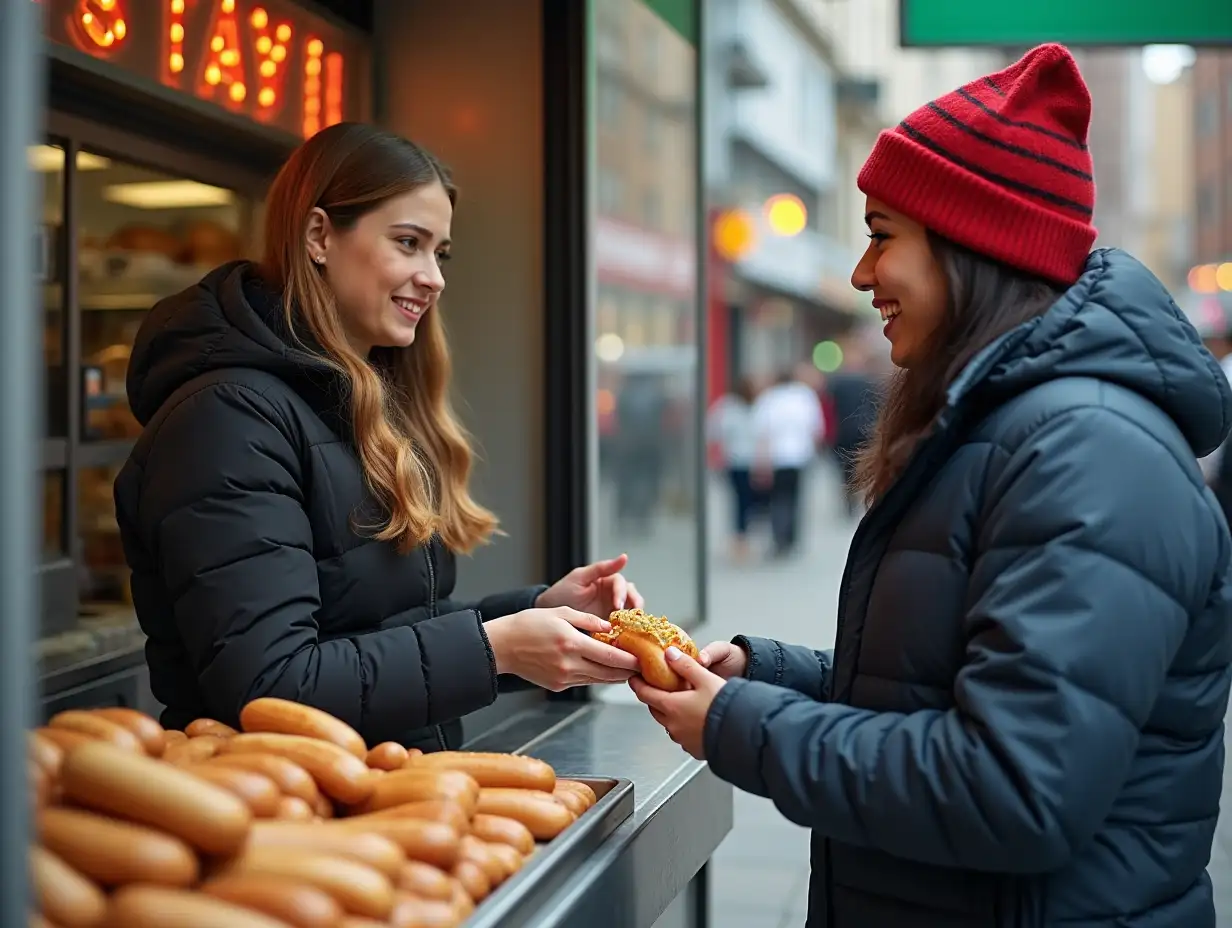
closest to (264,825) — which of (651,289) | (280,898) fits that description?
(280,898)

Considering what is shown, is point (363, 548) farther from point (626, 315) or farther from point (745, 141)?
point (745, 141)

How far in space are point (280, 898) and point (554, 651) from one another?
0.93m

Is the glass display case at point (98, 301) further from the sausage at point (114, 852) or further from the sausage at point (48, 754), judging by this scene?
the sausage at point (114, 852)

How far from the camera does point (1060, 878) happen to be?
1908 millimetres

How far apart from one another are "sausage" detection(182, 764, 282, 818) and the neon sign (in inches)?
86.8

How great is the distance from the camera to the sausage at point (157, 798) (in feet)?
5.36

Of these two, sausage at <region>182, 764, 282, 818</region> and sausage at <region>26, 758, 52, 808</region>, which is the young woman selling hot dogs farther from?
sausage at <region>26, 758, 52, 808</region>

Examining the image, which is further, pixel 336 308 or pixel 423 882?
pixel 336 308

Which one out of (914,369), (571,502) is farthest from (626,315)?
(914,369)

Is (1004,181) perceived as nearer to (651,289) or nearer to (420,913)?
(420,913)

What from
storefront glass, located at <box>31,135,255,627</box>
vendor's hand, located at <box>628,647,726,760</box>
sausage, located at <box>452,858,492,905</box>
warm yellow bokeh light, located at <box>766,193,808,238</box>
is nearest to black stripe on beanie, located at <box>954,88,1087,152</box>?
vendor's hand, located at <box>628,647,726,760</box>

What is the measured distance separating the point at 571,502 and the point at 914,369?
2278 mm

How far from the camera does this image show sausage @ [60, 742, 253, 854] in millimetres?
1634

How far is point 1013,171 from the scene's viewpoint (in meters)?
1.98
